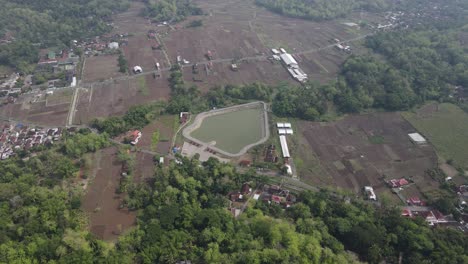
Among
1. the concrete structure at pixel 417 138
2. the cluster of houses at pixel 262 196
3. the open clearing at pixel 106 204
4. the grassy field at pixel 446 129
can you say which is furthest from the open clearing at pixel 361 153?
the open clearing at pixel 106 204

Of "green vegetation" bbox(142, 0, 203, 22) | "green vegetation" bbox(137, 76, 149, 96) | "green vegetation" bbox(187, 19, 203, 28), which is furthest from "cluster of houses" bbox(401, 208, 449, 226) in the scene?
"green vegetation" bbox(142, 0, 203, 22)

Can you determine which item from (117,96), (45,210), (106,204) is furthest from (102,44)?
(45,210)

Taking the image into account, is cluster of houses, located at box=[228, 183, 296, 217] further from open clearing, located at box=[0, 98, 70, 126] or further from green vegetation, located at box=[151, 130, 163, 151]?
open clearing, located at box=[0, 98, 70, 126]

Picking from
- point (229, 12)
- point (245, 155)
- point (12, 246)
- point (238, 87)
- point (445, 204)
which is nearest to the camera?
point (12, 246)

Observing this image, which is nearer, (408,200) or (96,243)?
(96,243)

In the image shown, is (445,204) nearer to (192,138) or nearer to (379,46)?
(192,138)

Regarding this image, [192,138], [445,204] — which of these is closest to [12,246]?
[192,138]
